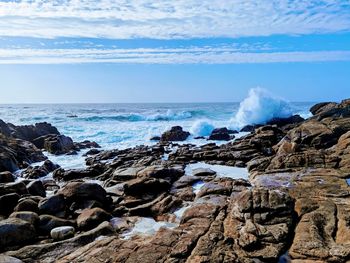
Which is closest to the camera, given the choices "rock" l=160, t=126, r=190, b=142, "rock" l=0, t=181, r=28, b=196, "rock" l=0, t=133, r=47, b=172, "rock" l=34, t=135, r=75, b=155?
"rock" l=0, t=181, r=28, b=196

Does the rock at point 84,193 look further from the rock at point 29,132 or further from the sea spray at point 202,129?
the sea spray at point 202,129

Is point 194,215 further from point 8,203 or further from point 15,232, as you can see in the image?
point 8,203

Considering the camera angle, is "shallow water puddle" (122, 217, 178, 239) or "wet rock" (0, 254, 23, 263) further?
"shallow water puddle" (122, 217, 178, 239)

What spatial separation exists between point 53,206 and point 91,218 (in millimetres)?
1733

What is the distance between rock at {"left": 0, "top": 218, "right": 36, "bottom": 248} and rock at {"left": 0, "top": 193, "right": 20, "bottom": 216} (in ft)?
7.11

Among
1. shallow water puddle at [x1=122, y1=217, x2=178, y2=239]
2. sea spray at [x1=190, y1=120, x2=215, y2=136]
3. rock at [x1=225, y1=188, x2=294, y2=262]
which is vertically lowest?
sea spray at [x1=190, y1=120, x2=215, y2=136]

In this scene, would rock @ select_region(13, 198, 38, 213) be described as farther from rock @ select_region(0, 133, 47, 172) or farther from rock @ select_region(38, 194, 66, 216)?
rock @ select_region(0, 133, 47, 172)

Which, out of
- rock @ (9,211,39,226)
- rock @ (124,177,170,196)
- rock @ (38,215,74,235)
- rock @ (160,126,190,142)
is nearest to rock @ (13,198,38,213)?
rock @ (9,211,39,226)

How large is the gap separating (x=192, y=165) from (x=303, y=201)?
7.82 metres

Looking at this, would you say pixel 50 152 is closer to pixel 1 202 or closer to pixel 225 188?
pixel 1 202

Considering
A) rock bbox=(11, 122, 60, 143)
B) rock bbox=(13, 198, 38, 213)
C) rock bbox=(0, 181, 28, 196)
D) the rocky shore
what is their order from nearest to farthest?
the rocky shore < rock bbox=(13, 198, 38, 213) < rock bbox=(0, 181, 28, 196) < rock bbox=(11, 122, 60, 143)

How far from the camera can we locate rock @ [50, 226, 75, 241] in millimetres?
8805

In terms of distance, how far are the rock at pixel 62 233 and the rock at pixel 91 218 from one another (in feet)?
1.61

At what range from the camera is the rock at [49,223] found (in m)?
9.29
